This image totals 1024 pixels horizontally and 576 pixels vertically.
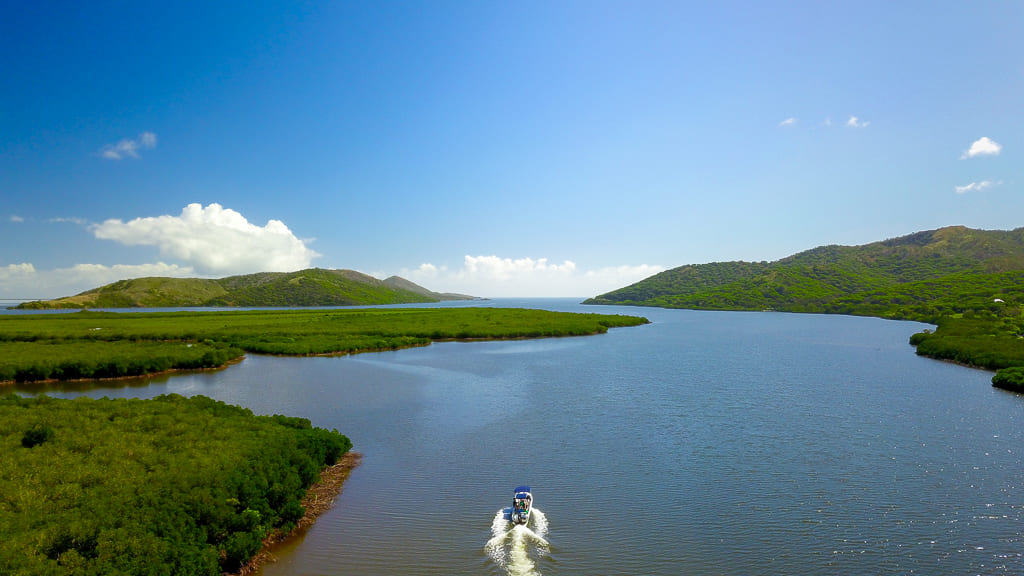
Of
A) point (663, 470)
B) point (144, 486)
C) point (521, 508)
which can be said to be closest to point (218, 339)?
point (144, 486)

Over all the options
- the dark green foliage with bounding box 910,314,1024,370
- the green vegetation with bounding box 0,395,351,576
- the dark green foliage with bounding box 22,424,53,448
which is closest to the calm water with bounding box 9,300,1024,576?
the green vegetation with bounding box 0,395,351,576

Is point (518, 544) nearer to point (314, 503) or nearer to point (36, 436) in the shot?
point (314, 503)

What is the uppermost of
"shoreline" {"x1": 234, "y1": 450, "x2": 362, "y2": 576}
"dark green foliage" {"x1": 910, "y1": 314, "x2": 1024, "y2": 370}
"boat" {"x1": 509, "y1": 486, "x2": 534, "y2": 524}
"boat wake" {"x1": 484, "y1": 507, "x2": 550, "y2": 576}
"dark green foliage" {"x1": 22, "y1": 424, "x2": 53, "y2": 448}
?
"dark green foliage" {"x1": 22, "y1": 424, "x2": 53, "y2": 448}

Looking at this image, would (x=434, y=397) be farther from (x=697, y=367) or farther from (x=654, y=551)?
(x=697, y=367)

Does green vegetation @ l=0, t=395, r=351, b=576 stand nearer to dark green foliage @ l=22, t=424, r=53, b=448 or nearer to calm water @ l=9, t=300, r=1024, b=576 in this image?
dark green foliage @ l=22, t=424, r=53, b=448

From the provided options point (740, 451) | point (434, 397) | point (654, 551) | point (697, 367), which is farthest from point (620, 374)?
A: point (654, 551)
